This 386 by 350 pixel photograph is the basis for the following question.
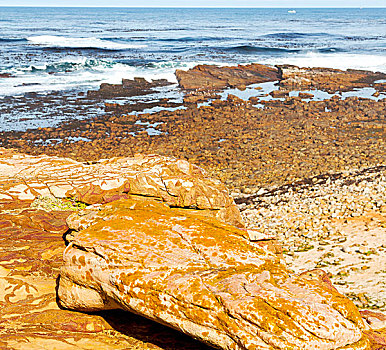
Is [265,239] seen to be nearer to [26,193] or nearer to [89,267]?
[89,267]

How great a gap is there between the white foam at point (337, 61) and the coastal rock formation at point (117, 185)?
4192 centimetres

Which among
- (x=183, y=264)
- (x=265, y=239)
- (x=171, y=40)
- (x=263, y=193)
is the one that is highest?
(x=171, y=40)

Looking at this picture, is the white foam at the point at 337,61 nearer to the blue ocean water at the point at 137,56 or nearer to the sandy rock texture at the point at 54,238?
the blue ocean water at the point at 137,56

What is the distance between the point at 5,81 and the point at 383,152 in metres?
31.0

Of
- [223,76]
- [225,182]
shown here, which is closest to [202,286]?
[225,182]

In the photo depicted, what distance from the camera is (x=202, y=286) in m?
3.92

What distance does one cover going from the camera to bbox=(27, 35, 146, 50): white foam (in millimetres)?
60781

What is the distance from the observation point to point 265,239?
19.7 ft

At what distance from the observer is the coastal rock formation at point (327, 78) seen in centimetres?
3500

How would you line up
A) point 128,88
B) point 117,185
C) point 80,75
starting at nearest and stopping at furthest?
point 117,185 → point 128,88 → point 80,75

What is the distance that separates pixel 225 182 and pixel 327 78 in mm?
25886

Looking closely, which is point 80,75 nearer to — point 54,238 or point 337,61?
point 337,61

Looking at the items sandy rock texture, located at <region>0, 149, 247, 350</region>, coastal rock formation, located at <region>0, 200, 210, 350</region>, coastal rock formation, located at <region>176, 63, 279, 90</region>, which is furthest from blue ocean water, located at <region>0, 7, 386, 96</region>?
coastal rock formation, located at <region>0, 200, 210, 350</region>

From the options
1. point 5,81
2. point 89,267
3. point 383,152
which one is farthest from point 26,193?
point 5,81
